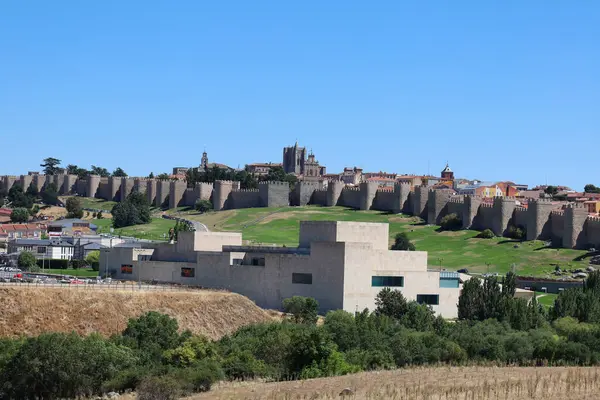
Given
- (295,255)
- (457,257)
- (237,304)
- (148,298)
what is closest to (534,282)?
(457,257)

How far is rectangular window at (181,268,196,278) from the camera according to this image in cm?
7038

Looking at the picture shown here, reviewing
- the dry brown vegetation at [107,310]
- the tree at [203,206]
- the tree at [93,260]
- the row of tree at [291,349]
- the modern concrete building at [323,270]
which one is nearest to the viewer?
the row of tree at [291,349]

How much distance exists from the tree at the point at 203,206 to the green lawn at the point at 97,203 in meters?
15.5

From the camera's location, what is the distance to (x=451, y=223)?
10544 centimetres

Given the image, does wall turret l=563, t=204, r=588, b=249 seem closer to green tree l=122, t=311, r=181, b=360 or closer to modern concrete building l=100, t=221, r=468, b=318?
modern concrete building l=100, t=221, r=468, b=318

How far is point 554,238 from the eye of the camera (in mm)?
95062

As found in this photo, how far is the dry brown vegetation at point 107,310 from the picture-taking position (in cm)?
5228

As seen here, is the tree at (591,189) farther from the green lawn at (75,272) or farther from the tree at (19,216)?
the green lawn at (75,272)

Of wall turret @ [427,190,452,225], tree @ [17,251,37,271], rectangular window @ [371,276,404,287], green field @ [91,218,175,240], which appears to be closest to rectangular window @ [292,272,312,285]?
rectangular window @ [371,276,404,287]

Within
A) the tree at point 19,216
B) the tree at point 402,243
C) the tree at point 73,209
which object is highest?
the tree at point 73,209

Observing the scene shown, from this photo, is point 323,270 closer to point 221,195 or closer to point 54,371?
point 54,371

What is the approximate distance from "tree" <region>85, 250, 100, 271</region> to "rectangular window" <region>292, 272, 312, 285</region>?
22.6 meters

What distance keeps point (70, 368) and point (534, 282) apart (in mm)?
43341

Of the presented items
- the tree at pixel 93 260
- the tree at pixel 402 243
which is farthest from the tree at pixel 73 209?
the tree at pixel 402 243
